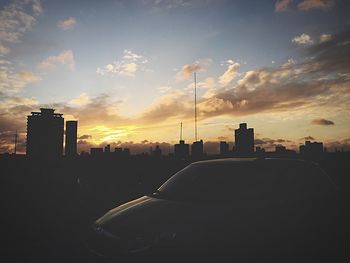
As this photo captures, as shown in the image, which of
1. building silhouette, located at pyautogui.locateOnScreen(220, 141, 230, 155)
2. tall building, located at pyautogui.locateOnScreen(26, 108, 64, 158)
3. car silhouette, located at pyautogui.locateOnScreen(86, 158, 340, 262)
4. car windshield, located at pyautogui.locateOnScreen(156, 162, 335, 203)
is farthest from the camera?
tall building, located at pyautogui.locateOnScreen(26, 108, 64, 158)

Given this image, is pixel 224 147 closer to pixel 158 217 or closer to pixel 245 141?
pixel 245 141

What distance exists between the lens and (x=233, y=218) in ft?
11.3

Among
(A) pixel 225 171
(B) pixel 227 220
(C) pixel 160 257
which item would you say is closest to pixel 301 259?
(B) pixel 227 220

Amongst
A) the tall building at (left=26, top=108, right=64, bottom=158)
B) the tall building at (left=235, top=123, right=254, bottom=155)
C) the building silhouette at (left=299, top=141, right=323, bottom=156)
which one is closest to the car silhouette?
the tall building at (left=235, top=123, right=254, bottom=155)

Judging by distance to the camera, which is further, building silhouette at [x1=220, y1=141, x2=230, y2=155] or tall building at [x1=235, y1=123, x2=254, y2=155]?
building silhouette at [x1=220, y1=141, x2=230, y2=155]

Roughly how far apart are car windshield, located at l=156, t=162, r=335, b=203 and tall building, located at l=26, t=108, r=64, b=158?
14068 cm

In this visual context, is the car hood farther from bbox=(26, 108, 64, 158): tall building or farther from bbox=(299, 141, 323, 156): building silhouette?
bbox=(26, 108, 64, 158): tall building

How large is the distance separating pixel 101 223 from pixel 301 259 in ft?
8.23

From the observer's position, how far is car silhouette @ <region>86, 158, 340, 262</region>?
3.10m

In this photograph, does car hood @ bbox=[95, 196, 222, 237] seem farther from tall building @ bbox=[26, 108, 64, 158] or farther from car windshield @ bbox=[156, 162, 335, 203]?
tall building @ bbox=[26, 108, 64, 158]

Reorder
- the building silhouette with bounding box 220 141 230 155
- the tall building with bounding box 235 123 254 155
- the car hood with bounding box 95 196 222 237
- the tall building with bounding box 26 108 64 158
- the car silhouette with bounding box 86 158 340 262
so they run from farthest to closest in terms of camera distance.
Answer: the tall building with bounding box 26 108 64 158
the building silhouette with bounding box 220 141 230 155
the tall building with bounding box 235 123 254 155
the car hood with bounding box 95 196 222 237
the car silhouette with bounding box 86 158 340 262

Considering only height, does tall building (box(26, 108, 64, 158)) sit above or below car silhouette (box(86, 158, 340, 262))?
above

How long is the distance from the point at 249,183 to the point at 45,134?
148 meters

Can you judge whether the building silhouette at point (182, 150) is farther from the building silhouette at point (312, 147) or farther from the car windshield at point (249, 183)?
the car windshield at point (249, 183)
